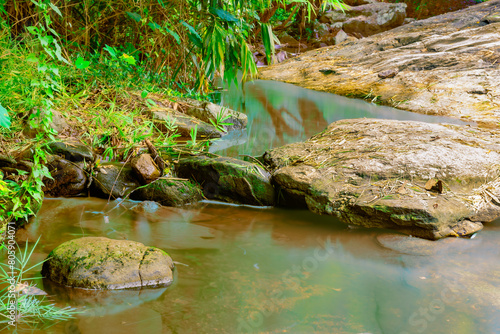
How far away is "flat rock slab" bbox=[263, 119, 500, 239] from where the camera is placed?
2.29 m

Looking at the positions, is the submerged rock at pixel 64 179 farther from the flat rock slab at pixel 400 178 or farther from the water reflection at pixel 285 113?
the flat rock slab at pixel 400 178

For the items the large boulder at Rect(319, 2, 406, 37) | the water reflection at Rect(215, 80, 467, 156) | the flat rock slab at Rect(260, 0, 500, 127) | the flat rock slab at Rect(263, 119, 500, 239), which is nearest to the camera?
the flat rock slab at Rect(263, 119, 500, 239)

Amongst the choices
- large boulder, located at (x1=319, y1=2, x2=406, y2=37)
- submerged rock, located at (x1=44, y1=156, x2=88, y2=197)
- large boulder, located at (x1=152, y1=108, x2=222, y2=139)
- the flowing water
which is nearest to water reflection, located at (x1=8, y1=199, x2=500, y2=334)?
the flowing water

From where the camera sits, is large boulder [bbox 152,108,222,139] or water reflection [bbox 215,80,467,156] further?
water reflection [bbox 215,80,467,156]

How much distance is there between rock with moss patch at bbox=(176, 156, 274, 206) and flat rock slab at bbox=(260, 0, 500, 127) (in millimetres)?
2804

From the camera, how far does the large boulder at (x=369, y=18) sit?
1169 centimetres

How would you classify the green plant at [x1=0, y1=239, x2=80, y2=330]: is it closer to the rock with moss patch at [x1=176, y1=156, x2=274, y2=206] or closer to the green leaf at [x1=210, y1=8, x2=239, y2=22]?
the rock with moss patch at [x1=176, y1=156, x2=274, y2=206]

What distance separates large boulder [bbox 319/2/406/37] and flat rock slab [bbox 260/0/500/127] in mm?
3794

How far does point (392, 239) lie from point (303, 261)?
57cm

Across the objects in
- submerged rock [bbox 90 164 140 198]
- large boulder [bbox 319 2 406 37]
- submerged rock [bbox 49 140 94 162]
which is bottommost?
submerged rock [bbox 90 164 140 198]

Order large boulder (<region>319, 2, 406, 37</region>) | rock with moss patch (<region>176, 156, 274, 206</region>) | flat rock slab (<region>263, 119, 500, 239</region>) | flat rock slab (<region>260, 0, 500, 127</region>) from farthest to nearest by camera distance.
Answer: large boulder (<region>319, 2, 406, 37</region>), flat rock slab (<region>260, 0, 500, 127</region>), rock with moss patch (<region>176, 156, 274, 206</region>), flat rock slab (<region>263, 119, 500, 239</region>)

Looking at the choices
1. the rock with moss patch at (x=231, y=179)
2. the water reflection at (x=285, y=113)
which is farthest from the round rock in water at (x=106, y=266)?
the water reflection at (x=285, y=113)

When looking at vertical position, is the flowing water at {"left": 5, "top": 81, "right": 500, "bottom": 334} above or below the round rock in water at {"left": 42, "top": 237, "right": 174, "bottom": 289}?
below

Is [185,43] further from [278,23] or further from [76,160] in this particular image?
[278,23]
